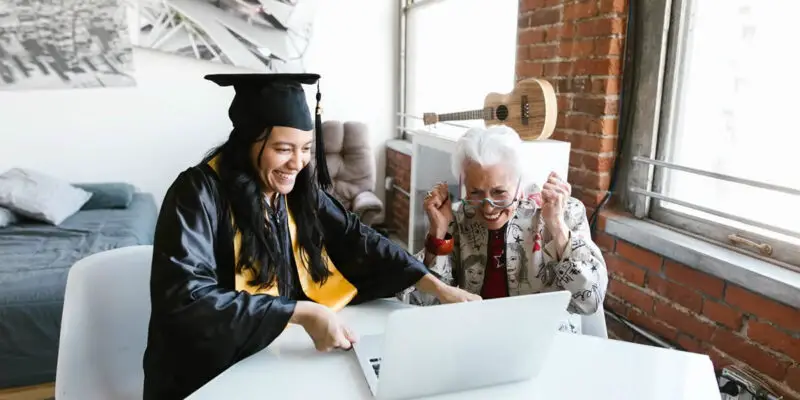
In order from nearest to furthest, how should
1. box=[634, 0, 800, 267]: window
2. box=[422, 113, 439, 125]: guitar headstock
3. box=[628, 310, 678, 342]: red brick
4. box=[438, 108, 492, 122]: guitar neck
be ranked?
1. box=[634, 0, 800, 267]: window
2. box=[628, 310, 678, 342]: red brick
3. box=[438, 108, 492, 122]: guitar neck
4. box=[422, 113, 439, 125]: guitar headstock

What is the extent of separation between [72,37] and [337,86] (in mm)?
1744

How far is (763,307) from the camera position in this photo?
155 centimetres

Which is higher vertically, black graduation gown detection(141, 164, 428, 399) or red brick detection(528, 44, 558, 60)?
red brick detection(528, 44, 558, 60)

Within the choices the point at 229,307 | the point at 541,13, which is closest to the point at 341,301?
the point at 229,307

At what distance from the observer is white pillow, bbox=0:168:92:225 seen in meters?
3.10

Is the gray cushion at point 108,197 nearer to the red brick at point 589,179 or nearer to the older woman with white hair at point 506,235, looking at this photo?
the older woman with white hair at point 506,235

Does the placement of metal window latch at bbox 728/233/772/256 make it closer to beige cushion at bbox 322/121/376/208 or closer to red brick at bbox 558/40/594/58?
red brick at bbox 558/40/594/58

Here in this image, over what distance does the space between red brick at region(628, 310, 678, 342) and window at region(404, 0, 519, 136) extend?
4.45 ft

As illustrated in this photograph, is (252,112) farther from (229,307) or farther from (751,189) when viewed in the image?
(751,189)

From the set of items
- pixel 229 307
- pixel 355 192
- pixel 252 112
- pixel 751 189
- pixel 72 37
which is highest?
pixel 72 37

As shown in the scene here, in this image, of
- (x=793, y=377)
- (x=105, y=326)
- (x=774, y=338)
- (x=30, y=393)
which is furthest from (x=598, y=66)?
(x=30, y=393)

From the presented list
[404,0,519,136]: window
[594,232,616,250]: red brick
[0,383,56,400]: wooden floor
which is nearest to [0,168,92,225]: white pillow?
[0,383,56,400]: wooden floor

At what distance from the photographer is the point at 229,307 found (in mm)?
1107

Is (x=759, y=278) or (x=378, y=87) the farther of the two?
(x=378, y=87)
